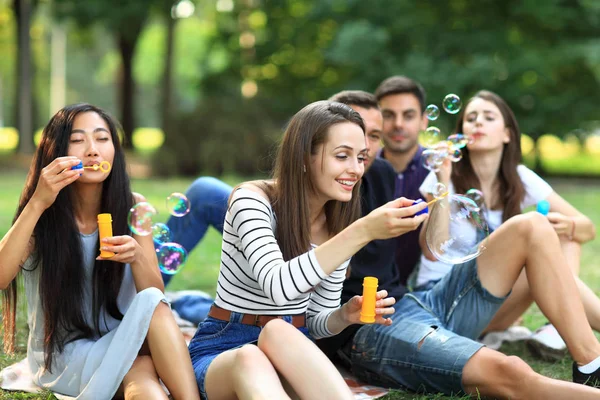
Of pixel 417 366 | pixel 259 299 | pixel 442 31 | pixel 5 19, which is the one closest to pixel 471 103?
pixel 417 366

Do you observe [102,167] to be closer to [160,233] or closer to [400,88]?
[160,233]

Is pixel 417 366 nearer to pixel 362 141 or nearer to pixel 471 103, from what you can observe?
pixel 362 141

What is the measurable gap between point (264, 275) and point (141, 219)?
0.78m

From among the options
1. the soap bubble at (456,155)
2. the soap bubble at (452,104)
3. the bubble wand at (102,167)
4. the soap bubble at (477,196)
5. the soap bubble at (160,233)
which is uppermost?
the soap bubble at (452,104)

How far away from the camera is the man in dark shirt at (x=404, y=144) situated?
→ 411 cm

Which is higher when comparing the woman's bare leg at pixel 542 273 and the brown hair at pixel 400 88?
the brown hair at pixel 400 88

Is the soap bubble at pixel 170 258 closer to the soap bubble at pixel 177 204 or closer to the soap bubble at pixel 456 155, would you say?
the soap bubble at pixel 177 204

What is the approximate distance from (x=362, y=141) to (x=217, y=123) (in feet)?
35.9

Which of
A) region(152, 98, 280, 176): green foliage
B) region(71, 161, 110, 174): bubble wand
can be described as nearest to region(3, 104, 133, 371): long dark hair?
region(71, 161, 110, 174): bubble wand

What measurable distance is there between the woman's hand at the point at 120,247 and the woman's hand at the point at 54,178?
0.80 ft

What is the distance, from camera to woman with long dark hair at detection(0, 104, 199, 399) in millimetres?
2787

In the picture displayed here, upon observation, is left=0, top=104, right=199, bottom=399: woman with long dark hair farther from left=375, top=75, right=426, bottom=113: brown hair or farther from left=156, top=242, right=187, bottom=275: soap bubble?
left=375, top=75, right=426, bottom=113: brown hair

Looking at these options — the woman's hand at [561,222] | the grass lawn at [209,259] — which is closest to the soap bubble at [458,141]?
the woman's hand at [561,222]

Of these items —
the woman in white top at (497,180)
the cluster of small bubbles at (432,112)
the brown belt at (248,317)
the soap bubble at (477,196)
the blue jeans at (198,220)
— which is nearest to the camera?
the brown belt at (248,317)
